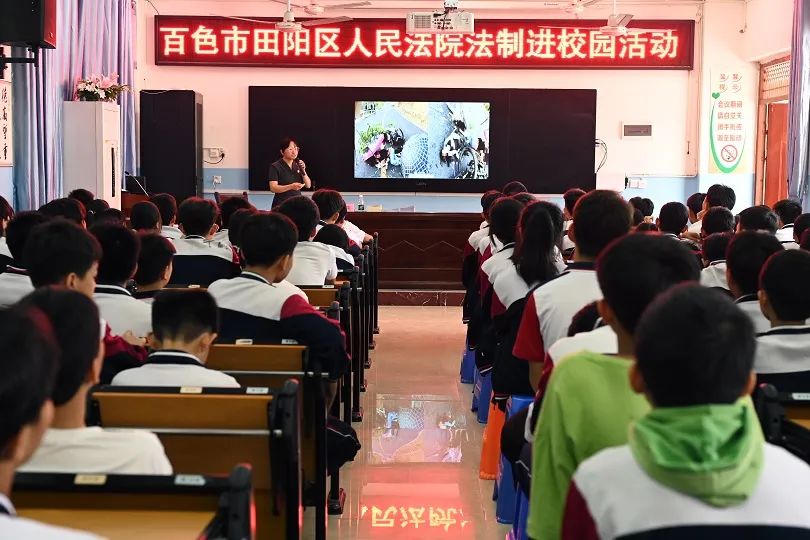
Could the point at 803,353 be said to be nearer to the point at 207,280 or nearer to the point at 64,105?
the point at 207,280

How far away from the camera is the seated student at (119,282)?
10.6 feet

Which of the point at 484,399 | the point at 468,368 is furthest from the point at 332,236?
the point at 484,399

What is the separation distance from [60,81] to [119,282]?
19.7 ft

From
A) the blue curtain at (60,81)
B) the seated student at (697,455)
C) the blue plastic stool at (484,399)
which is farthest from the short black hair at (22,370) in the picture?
the blue curtain at (60,81)

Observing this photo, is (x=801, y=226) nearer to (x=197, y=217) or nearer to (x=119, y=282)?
(x=197, y=217)

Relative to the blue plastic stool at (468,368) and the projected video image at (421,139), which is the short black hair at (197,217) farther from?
the projected video image at (421,139)

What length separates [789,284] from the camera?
9.23 ft

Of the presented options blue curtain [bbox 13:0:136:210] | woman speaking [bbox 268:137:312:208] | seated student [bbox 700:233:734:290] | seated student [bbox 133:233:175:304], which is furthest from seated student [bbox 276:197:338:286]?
woman speaking [bbox 268:137:312:208]

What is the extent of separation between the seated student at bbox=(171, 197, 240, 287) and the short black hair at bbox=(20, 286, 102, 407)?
3.33 meters

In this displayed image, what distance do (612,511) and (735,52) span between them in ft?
35.6

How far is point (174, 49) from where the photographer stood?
37.4 feet

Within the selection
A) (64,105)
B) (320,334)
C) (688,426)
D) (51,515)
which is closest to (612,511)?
(688,426)

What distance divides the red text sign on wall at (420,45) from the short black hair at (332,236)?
601cm

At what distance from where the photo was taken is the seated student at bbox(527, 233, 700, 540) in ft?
5.86
